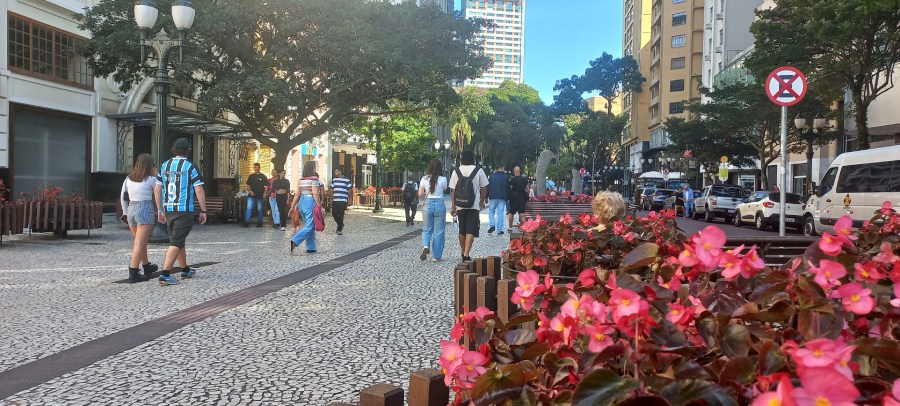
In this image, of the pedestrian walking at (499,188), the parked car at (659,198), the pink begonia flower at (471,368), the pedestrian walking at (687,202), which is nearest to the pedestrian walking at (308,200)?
the pedestrian walking at (499,188)

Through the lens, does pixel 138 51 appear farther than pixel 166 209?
Answer: Yes

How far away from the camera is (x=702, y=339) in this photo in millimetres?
1296

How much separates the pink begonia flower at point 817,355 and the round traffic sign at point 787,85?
9.24 m

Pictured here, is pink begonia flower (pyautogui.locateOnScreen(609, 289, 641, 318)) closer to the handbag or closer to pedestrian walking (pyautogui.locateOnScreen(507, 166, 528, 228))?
the handbag

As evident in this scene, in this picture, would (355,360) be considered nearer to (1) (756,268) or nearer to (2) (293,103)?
(1) (756,268)

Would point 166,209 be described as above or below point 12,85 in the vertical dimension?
below

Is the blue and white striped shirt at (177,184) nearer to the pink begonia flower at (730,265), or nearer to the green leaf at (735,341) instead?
the pink begonia flower at (730,265)

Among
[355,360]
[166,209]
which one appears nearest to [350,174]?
[166,209]

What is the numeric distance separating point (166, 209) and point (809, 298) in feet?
28.0

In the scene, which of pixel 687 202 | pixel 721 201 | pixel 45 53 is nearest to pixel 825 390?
pixel 45 53

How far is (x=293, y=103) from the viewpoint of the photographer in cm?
1969

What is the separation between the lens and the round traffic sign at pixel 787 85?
30.8 ft

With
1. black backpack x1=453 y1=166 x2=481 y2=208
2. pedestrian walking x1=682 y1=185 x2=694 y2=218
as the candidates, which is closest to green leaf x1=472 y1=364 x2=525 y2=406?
black backpack x1=453 y1=166 x2=481 y2=208

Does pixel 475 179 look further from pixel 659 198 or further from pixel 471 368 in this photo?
pixel 659 198
